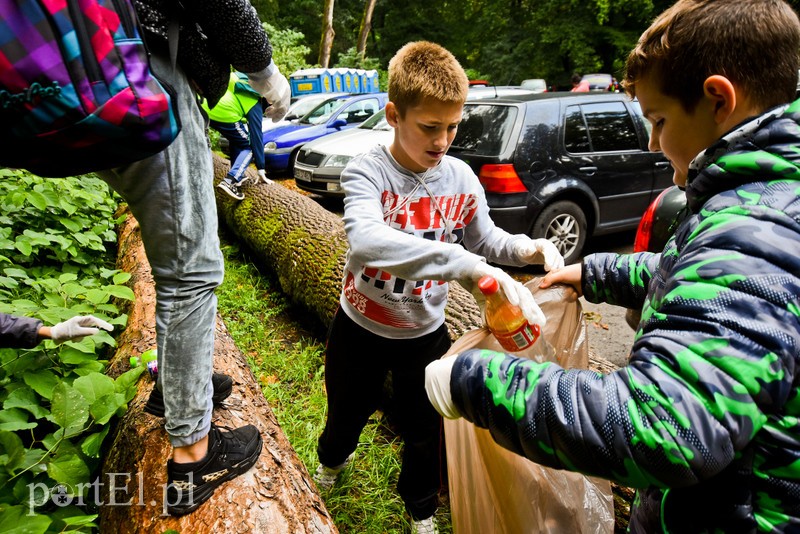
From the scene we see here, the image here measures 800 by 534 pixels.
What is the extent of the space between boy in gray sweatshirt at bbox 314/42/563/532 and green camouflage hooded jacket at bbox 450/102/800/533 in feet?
1.49

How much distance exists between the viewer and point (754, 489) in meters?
0.80

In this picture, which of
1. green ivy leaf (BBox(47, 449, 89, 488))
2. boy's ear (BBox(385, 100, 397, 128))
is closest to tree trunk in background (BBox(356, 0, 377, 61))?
boy's ear (BBox(385, 100, 397, 128))

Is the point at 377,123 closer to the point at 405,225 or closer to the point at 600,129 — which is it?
the point at 600,129

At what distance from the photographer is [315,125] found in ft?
29.7

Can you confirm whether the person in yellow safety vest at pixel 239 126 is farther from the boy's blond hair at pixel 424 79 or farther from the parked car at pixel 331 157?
the boy's blond hair at pixel 424 79

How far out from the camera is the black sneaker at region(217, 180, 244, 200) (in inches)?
191

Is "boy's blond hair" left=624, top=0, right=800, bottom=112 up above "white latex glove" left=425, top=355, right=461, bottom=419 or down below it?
above

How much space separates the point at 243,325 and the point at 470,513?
2.54 meters

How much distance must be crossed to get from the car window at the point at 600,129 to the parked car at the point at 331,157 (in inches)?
107

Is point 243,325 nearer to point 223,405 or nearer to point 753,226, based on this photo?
point 223,405

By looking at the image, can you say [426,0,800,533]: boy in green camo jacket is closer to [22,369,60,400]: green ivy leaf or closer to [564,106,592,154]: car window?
[22,369,60,400]: green ivy leaf

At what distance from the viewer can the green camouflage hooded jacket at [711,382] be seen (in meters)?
0.66

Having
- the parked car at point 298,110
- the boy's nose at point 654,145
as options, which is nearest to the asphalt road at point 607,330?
the boy's nose at point 654,145

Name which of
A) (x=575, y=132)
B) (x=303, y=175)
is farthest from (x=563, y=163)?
(x=303, y=175)
